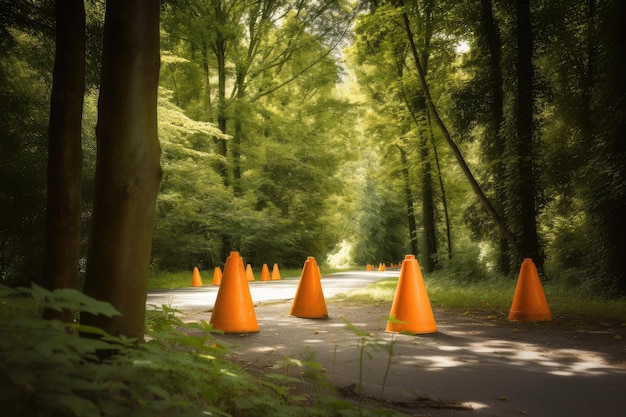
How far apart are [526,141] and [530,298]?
724 centimetres

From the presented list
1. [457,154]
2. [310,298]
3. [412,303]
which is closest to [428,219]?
[457,154]

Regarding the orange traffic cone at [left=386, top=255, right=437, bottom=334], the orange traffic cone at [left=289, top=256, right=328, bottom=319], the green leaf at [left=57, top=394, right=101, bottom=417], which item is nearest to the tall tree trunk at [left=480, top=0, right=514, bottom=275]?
the orange traffic cone at [left=289, top=256, right=328, bottom=319]

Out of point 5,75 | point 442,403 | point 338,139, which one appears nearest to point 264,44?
point 338,139

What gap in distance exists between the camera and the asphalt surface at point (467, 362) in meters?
3.85

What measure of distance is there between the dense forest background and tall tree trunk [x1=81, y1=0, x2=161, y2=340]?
5.41 metres

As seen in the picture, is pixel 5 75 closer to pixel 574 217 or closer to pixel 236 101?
pixel 236 101

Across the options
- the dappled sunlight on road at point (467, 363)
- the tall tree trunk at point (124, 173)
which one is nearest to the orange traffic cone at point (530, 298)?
the dappled sunlight on road at point (467, 363)

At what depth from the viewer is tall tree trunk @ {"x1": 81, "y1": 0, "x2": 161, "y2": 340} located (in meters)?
3.27

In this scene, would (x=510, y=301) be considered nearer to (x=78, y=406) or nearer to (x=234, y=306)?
(x=234, y=306)

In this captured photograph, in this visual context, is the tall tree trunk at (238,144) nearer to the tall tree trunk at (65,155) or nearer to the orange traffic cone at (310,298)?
the orange traffic cone at (310,298)

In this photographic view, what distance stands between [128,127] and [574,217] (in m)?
19.6

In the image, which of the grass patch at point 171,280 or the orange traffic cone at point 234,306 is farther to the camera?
the grass patch at point 171,280

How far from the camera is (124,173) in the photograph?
3309 millimetres

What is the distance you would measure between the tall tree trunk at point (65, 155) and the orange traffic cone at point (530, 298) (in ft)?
21.3
